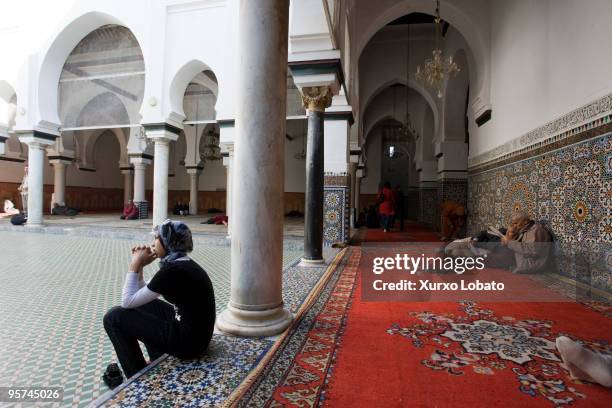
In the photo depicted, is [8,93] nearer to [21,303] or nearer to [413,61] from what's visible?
[21,303]

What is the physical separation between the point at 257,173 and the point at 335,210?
135 inches

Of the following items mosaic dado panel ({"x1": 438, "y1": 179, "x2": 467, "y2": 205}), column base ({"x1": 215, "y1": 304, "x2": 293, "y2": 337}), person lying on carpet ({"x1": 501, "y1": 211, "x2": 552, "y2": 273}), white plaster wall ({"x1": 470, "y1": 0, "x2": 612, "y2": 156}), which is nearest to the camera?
column base ({"x1": 215, "y1": 304, "x2": 293, "y2": 337})

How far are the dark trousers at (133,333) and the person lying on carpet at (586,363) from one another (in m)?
1.50

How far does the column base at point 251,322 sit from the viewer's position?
179cm

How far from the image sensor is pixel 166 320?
4.85ft

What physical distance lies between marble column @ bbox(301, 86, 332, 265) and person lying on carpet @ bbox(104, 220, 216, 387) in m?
2.31

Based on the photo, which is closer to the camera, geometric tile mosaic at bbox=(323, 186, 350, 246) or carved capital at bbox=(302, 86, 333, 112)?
carved capital at bbox=(302, 86, 333, 112)

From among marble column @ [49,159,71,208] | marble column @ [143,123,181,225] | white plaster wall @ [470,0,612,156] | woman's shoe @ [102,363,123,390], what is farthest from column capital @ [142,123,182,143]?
marble column @ [49,159,71,208]

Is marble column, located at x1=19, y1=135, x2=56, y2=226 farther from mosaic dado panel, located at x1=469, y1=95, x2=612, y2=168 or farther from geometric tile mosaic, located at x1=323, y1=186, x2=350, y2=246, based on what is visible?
mosaic dado panel, located at x1=469, y1=95, x2=612, y2=168

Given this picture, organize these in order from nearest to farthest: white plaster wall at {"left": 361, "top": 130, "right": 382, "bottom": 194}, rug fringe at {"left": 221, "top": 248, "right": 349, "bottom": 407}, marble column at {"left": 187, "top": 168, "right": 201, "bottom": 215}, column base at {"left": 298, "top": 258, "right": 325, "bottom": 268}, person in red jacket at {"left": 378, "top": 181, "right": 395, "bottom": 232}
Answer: rug fringe at {"left": 221, "top": 248, "right": 349, "bottom": 407} < column base at {"left": 298, "top": 258, "right": 325, "bottom": 268} < person in red jacket at {"left": 378, "top": 181, "right": 395, "bottom": 232} < marble column at {"left": 187, "top": 168, "right": 201, "bottom": 215} < white plaster wall at {"left": 361, "top": 130, "right": 382, "bottom": 194}

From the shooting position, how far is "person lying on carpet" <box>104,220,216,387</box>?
1.39m

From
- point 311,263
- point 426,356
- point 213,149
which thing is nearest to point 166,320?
point 426,356

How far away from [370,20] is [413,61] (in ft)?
9.72

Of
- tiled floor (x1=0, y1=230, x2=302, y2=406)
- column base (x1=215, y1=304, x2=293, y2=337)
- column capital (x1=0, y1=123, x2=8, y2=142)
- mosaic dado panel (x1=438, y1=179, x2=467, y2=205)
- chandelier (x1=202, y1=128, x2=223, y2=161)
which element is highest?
chandelier (x1=202, y1=128, x2=223, y2=161)
